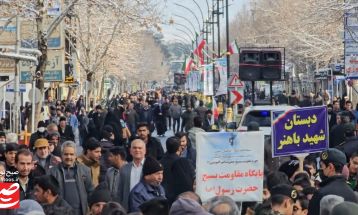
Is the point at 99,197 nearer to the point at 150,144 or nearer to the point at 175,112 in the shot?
the point at 150,144

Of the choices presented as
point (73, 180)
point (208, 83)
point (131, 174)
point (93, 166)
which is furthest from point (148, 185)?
point (208, 83)

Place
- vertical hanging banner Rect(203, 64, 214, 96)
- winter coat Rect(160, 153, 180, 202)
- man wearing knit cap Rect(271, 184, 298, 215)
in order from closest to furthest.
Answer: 1. man wearing knit cap Rect(271, 184, 298, 215)
2. winter coat Rect(160, 153, 180, 202)
3. vertical hanging banner Rect(203, 64, 214, 96)

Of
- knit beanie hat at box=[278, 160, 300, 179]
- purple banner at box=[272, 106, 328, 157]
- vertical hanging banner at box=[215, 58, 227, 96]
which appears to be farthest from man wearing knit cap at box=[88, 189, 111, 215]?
vertical hanging banner at box=[215, 58, 227, 96]

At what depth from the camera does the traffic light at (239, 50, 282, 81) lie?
2944 centimetres

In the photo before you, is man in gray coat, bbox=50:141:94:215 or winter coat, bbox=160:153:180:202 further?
winter coat, bbox=160:153:180:202

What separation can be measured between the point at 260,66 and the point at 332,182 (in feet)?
67.2

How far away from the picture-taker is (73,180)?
11789mm

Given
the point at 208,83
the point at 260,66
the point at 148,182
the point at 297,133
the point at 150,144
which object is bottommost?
the point at 148,182

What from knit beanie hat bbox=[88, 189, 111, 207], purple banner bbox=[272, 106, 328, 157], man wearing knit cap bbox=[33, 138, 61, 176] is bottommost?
knit beanie hat bbox=[88, 189, 111, 207]

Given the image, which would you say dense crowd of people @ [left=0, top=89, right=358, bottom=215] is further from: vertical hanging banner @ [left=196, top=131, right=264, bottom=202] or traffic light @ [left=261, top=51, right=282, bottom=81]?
traffic light @ [left=261, top=51, right=282, bottom=81]

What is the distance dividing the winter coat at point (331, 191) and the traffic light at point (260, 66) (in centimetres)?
1994

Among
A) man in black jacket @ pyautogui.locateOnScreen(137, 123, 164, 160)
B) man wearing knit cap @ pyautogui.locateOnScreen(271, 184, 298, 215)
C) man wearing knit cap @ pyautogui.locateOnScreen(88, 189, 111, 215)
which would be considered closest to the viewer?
man wearing knit cap @ pyautogui.locateOnScreen(271, 184, 298, 215)

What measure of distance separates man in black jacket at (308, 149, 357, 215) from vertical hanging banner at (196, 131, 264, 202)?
0.88 m

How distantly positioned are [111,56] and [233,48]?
2149 cm
